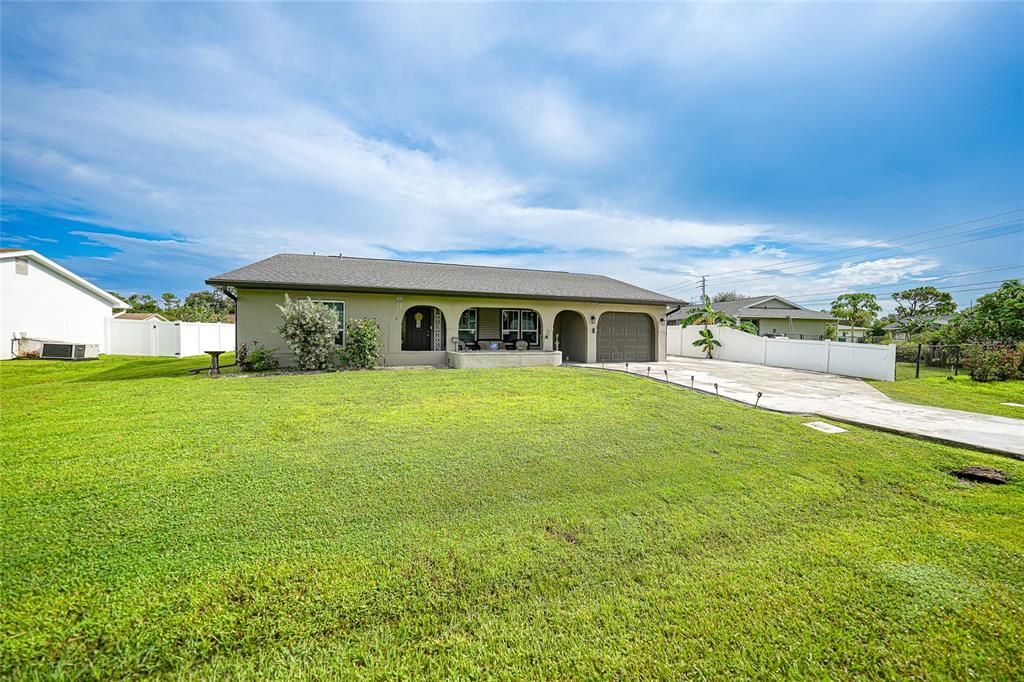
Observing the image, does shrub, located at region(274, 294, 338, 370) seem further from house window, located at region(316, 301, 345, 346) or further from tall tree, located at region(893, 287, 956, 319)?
tall tree, located at region(893, 287, 956, 319)

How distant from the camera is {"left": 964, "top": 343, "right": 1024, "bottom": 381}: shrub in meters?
11.7

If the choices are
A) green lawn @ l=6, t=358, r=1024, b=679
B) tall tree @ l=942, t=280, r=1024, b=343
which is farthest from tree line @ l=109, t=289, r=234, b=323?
tall tree @ l=942, t=280, r=1024, b=343

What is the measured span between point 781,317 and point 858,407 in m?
26.1

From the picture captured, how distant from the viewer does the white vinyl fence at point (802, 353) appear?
1246cm

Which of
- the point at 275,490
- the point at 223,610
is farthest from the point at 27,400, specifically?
the point at 223,610

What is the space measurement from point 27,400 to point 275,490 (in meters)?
7.99

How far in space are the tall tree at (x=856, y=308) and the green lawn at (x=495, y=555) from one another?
30997 millimetres

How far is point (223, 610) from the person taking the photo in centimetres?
232

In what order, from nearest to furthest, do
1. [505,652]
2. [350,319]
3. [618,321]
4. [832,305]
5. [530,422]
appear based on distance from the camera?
[505,652], [530,422], [350,319], [618,321], [832,305]

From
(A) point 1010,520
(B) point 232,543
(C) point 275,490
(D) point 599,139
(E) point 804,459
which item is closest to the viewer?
(B) point 232,543

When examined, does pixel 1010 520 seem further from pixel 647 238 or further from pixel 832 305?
pixel 832 305

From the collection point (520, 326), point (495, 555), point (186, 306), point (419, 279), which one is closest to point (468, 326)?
point (520, 326)

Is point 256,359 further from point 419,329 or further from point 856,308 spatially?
point 856,308

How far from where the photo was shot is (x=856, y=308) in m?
29.1
